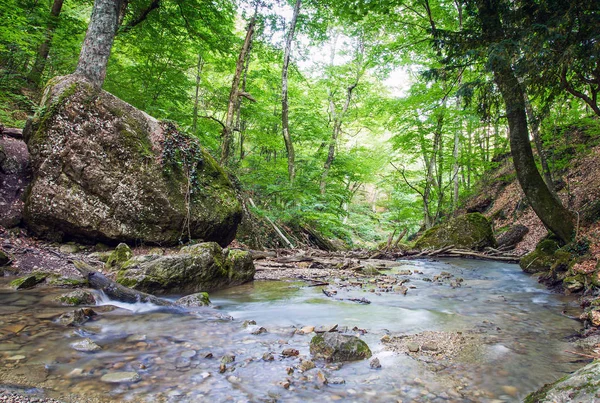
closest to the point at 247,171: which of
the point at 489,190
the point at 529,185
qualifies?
the point at 529,185

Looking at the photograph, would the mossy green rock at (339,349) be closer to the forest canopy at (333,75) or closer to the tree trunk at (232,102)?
the forest canopy at (333,75)

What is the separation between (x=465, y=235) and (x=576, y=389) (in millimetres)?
11509

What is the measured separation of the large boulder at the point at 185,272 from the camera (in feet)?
15.6

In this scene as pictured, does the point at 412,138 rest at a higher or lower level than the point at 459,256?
higher

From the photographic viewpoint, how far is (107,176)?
252 inches

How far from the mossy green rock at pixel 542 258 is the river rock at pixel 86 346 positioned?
333 inches

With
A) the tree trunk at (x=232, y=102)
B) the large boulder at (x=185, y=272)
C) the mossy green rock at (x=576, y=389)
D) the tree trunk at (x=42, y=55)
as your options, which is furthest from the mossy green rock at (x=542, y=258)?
the tree trunk at (x=42, y=55)

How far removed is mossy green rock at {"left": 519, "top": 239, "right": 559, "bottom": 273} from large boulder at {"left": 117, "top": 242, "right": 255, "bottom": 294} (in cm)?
681

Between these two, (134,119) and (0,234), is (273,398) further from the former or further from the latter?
(134,119)

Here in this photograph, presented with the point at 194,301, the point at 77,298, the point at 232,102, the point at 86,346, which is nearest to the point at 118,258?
the point at 77,298

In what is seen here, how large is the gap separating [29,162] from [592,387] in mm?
8291

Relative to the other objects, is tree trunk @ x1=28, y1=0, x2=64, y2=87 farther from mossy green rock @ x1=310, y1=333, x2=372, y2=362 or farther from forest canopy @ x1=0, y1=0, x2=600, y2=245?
mossy green rock @ x1=310, y1=333, x2=372, y2=362

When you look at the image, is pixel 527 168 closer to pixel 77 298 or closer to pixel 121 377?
pixel 121 377

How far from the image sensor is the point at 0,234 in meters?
5.50
